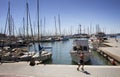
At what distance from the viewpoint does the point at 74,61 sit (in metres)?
31.0

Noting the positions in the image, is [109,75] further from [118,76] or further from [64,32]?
[64,32]

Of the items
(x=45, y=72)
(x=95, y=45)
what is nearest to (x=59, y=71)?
(x=45, y=72)

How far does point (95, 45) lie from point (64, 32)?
107180 millimetres

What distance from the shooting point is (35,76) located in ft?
50.5

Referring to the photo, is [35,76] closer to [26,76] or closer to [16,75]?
[26,76]

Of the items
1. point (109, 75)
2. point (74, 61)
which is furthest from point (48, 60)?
point (109, 75)

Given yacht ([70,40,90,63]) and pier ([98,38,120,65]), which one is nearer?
pier ([98,38,120,65])

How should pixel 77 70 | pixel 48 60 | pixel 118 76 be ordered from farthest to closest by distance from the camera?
pixel 48 60, pixel 77 70, pixel 118 76

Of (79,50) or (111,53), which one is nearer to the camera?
(79,50)

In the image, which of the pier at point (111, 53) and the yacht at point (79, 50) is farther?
the yacht at point (79, 50)

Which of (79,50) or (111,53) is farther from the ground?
(79,50)

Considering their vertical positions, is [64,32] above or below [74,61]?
above

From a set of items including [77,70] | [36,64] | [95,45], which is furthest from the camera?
[95,45]

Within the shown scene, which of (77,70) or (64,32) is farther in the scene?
(64,32)
